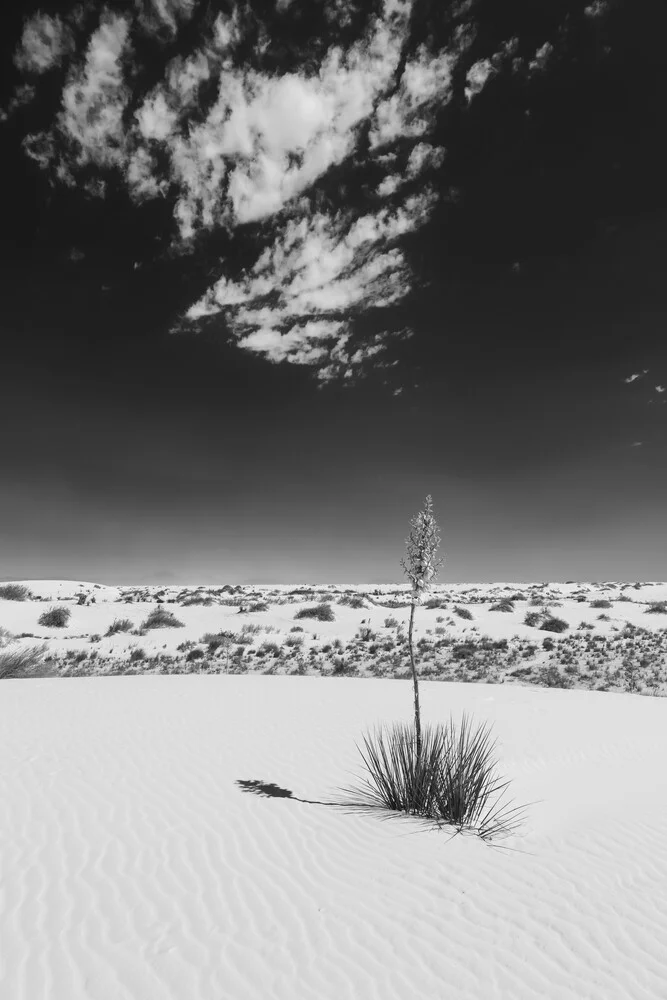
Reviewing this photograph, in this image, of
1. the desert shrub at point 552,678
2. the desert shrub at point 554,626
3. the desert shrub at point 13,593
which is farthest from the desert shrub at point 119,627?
the desert shrub at point 554,626

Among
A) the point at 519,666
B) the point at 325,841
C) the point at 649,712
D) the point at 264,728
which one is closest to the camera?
the point at 325,841

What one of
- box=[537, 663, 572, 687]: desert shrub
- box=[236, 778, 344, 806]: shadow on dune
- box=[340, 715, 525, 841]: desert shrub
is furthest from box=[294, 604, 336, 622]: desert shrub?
box=[340, 715, 525, 841]: desert shrub

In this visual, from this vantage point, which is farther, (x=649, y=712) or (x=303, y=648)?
(x=303, y=648)

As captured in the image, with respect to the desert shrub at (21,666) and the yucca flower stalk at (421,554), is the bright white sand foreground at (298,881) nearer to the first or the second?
the yucca flower stalk at (421,554)

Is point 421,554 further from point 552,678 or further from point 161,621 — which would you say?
point 161,621

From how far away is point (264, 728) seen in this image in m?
9.12

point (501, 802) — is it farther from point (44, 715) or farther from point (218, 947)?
point (44, 715)

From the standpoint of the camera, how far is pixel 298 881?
419cm

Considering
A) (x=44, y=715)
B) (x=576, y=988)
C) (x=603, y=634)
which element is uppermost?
(x=603, y=634)

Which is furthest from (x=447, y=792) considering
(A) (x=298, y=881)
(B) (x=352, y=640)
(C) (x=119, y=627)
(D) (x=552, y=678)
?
(C) (x=119, y=627)

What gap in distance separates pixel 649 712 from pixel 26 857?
463 inches

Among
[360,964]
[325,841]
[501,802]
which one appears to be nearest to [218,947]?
[360,964]

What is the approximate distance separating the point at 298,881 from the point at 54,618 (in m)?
26.3

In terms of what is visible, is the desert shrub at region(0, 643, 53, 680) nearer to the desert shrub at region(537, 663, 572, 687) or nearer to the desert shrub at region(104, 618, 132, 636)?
the desert shrub at region(104, 618, 132, 636)
